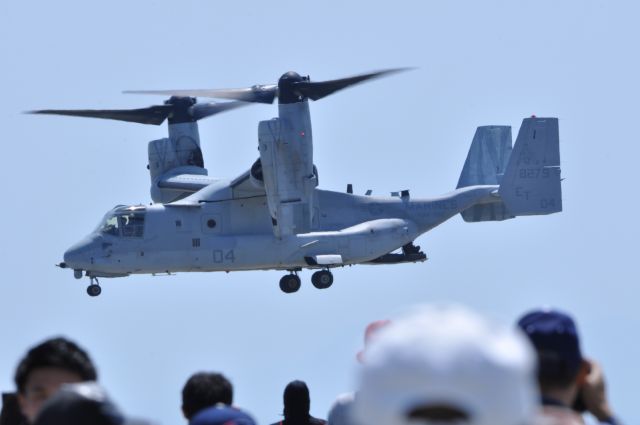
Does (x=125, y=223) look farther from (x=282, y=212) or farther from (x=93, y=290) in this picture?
(x=282, y=212)

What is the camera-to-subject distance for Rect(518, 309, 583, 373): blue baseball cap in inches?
172

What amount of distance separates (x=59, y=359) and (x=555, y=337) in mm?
1649

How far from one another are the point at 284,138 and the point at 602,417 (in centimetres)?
3740

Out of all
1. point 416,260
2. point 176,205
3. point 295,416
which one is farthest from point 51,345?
point 416,260

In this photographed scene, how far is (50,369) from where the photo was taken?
506 centimetres

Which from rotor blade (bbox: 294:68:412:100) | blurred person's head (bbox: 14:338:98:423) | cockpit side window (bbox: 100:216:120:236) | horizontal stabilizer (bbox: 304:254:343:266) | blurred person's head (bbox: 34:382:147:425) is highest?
rotor blade (bbox: 294:68:412:100)

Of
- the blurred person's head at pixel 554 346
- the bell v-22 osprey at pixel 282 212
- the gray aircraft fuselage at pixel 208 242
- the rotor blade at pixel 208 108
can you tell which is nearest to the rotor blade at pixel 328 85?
the bell v-22 osprey at pixel 282 212

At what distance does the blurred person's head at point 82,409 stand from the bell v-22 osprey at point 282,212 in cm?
3857

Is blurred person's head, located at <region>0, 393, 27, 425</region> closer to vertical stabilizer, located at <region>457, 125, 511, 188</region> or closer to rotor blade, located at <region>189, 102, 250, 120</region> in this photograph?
rotor blade, located at <region>189, 102, 250, 120</region>

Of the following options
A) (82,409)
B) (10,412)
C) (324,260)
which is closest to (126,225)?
(324,260)

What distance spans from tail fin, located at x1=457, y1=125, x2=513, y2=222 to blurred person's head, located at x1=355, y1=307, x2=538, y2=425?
1914 inches

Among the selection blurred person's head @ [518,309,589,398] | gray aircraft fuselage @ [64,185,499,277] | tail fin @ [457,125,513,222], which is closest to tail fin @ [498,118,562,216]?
tail fin @ [457,125,513,222]

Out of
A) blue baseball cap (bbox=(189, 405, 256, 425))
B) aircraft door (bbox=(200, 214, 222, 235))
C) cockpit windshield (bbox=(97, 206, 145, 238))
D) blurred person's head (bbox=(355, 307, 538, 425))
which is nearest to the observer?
blurred person's head (bbox=(355, 307, 538, 425))

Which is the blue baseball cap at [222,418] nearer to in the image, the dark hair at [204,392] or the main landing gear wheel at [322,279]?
the dark hair at [204,392]
